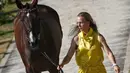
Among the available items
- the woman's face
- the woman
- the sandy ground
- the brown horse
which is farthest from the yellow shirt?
the sandy ground

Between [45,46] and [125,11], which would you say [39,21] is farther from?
[125,11]

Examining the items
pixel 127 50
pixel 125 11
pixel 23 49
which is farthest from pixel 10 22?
pixel 23 49

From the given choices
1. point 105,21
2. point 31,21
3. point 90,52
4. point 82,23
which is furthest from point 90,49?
point 105,21

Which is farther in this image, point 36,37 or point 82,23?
point 36,37

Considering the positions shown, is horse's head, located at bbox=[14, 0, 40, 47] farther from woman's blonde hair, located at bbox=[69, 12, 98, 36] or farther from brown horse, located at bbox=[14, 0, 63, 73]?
woman's blonde hair, located at bbox=[69, 12, 98, 36]

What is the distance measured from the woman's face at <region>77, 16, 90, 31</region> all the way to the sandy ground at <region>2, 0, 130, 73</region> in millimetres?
4557

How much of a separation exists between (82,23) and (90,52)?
18.9 inches

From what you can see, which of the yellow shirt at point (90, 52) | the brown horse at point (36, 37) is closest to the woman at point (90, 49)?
the yellow shirt at point (90, 52)

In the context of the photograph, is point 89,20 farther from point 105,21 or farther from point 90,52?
point 105,21

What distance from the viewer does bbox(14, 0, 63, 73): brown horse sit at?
30.4ft

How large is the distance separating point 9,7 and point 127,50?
11435 mm

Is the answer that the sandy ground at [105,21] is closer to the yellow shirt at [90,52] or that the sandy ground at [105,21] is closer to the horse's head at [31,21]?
the horse's head at [31,21]

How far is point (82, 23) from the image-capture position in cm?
758

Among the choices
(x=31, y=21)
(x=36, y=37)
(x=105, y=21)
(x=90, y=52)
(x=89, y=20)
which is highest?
(x=89, y=20)
